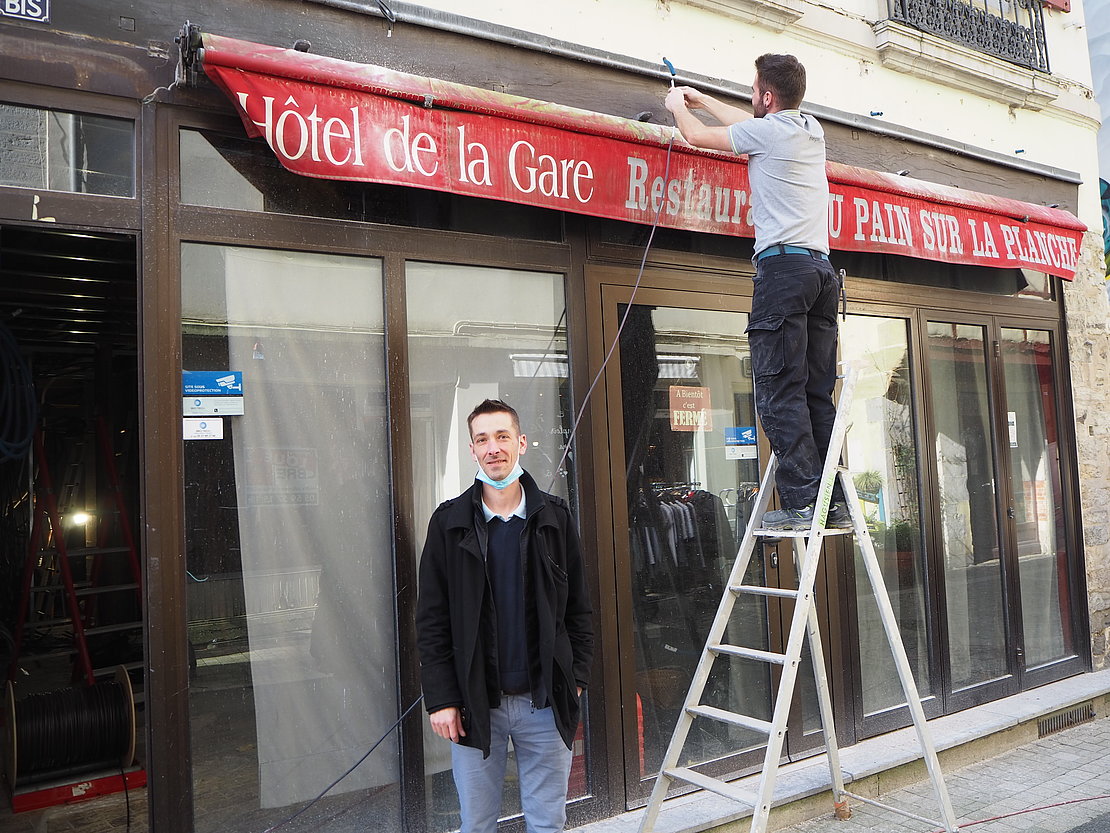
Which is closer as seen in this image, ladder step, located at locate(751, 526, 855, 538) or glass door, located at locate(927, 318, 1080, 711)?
ladder step, located at locate(751, 526, 855, 538)

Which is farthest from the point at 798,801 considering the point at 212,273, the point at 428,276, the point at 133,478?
the point at 133,478

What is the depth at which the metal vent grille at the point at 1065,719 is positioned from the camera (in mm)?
5898

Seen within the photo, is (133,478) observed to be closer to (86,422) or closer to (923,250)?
(86,422)

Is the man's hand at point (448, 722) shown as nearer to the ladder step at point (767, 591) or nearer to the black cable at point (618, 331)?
the ladder step at point (767, 591)

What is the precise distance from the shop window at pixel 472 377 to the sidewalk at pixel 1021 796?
1.63m

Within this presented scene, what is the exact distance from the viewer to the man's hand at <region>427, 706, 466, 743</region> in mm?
2855

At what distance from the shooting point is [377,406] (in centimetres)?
395

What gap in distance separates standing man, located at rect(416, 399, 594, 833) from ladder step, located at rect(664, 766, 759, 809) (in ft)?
2.38

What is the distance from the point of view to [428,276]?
4.13 m

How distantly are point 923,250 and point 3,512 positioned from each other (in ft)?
34.4

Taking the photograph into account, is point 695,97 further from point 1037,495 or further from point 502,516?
point 1037,495

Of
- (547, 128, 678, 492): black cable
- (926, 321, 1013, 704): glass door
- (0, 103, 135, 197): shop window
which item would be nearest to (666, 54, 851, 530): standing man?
(547, 128, 678, 492): black cable

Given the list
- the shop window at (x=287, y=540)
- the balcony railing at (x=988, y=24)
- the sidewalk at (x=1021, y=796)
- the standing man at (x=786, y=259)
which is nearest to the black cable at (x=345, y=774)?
the shop window at (x=287, y=540)

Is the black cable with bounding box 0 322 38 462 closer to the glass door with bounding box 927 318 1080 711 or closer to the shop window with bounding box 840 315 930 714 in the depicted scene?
the shop window with bounding box 840 315 930 714
